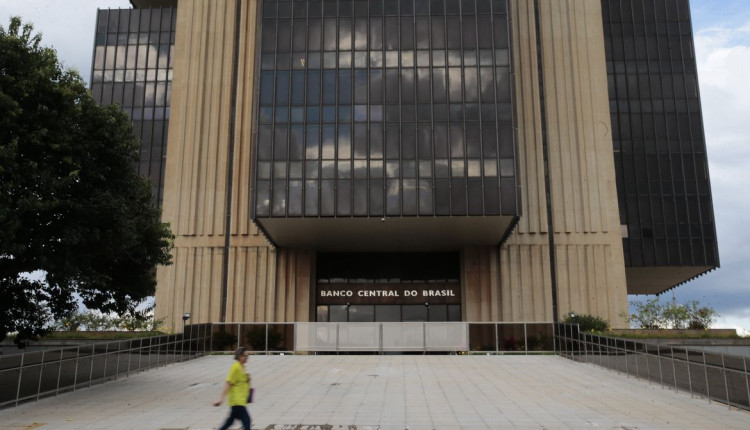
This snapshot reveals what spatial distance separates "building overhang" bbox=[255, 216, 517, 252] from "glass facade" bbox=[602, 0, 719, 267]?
13.5m

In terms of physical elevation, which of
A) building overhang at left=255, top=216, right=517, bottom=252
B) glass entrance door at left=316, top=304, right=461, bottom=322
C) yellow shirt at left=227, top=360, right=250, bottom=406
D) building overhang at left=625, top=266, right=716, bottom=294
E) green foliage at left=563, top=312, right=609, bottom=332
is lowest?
yellow shirt at left=227, top=360, right=250, bottom=406

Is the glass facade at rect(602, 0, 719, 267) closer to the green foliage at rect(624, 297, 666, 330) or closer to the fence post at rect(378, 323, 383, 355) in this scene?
the green foliage at rect(624, 297, 666, 330)

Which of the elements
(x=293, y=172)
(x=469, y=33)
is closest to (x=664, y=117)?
(x=469, y=33)

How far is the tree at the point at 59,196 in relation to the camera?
16.1 meters

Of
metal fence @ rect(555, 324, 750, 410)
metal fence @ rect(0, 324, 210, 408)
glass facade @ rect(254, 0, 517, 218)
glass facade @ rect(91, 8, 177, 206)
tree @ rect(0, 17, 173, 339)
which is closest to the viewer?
metal fence @ rect(555, 324, 750, 410)

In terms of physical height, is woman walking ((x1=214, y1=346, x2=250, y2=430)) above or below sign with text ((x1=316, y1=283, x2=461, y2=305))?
below

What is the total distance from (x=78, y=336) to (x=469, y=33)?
27.4 meters

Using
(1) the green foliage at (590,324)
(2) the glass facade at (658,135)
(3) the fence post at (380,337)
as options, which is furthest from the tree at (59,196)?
(2) the glass facade at (658,135)

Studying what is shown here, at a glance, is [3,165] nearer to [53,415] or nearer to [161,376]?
[53,415]

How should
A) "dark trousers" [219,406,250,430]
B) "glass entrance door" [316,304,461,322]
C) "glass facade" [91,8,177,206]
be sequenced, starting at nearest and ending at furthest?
"dark trousers" [219,406,250,430] < "glass entrance door" [316,304,461,322] < "glass facade" [91,8,177,206]

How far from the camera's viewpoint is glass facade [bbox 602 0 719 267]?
1718 inches

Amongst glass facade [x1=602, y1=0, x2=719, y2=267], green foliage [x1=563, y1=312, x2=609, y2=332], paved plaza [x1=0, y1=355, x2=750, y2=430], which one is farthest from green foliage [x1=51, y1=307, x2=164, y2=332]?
glass facade [x1=602, y1=0, x2=719, y2=267]

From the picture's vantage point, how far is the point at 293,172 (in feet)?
106

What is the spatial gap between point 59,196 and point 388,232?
2082 cm
